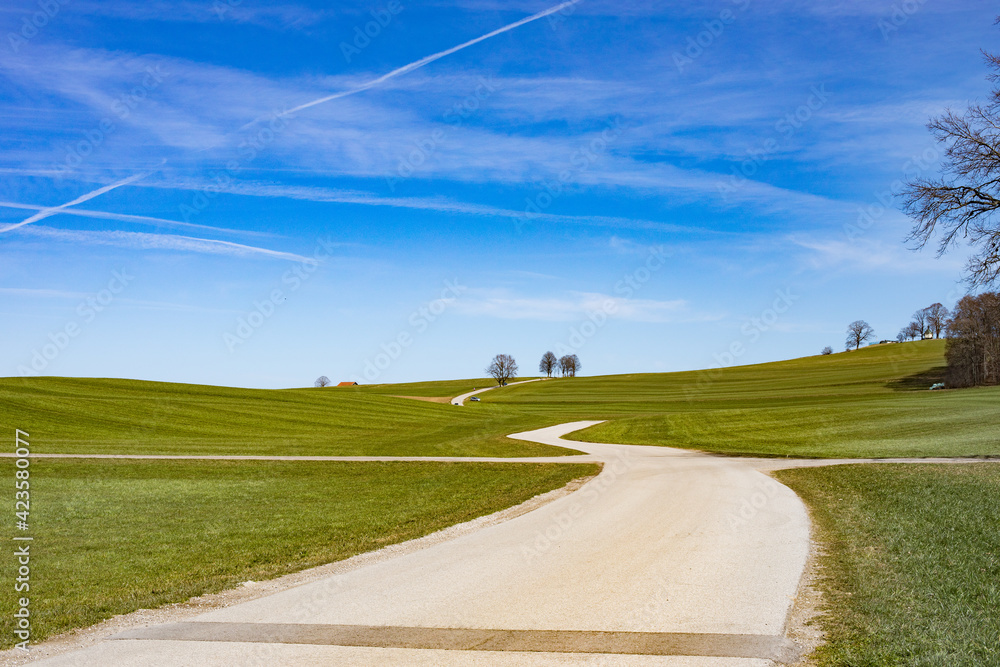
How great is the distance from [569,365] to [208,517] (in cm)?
15211

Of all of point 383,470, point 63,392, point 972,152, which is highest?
point 972,152

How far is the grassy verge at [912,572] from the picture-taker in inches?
241

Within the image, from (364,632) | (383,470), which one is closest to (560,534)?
(364,632)

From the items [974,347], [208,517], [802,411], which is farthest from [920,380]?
[208,517]

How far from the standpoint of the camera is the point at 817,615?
24.3ft

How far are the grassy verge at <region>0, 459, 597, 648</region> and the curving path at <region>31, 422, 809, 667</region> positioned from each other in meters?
1.65

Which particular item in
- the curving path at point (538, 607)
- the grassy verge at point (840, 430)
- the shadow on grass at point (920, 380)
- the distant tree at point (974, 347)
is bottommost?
the grassy verge at point (840, 430)

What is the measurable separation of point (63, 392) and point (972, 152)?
5987 centimetres

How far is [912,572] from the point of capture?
344 inches

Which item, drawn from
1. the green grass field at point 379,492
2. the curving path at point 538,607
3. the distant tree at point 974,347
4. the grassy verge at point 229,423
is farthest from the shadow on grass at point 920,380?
the curving path at point 538,607

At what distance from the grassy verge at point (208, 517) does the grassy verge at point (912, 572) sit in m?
7.68

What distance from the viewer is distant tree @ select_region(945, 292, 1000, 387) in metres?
74.8

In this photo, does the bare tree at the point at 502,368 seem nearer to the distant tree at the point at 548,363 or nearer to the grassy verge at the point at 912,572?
the distant tree at the point at 548,363

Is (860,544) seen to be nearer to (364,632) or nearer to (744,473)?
(364,632)
